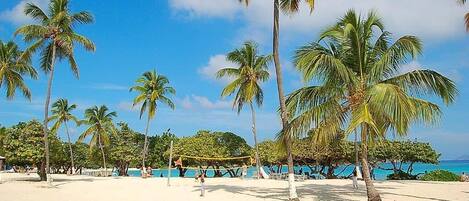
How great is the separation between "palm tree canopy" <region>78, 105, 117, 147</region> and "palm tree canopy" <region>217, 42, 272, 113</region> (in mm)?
22150

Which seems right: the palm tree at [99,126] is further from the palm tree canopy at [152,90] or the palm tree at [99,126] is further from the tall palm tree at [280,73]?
the tall palm tree at [280,73]

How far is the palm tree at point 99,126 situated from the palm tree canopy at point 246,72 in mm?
22150

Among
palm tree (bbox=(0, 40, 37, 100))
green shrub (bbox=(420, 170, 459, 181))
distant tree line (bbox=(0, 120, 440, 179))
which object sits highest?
palm tree (bbox=(0, 40, 37, 100))

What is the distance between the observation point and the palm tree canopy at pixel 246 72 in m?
37.2

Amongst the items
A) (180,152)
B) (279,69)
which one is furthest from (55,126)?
(279,69)

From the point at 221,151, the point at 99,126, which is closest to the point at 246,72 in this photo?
the point at 221,151

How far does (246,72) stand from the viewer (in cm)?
3738

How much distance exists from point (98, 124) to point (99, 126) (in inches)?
10.6

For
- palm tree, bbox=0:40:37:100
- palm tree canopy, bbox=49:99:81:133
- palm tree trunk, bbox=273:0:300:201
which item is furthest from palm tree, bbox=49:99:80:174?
palm tree trunk, bbox=273:0:300:201

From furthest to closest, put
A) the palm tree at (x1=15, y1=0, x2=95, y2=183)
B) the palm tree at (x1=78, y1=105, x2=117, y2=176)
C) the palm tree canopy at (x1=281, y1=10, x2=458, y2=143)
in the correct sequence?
the palm tree at (x1=78, y1=105, x2=117, y2=176) → the palm tree at (x1=15, y1=0, x2=95, y2=183) → the palm tree canopy at (x1=281, y1=10, x2=458, y2=143)

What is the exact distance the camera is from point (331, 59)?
15336 millimetres

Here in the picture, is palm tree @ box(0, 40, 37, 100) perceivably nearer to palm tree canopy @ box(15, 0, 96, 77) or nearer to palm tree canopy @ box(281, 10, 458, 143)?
palm tree canopy @ box(15, 0, 96, 77)

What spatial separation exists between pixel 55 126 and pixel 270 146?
2894cm

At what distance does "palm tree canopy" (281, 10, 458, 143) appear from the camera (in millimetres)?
14859
